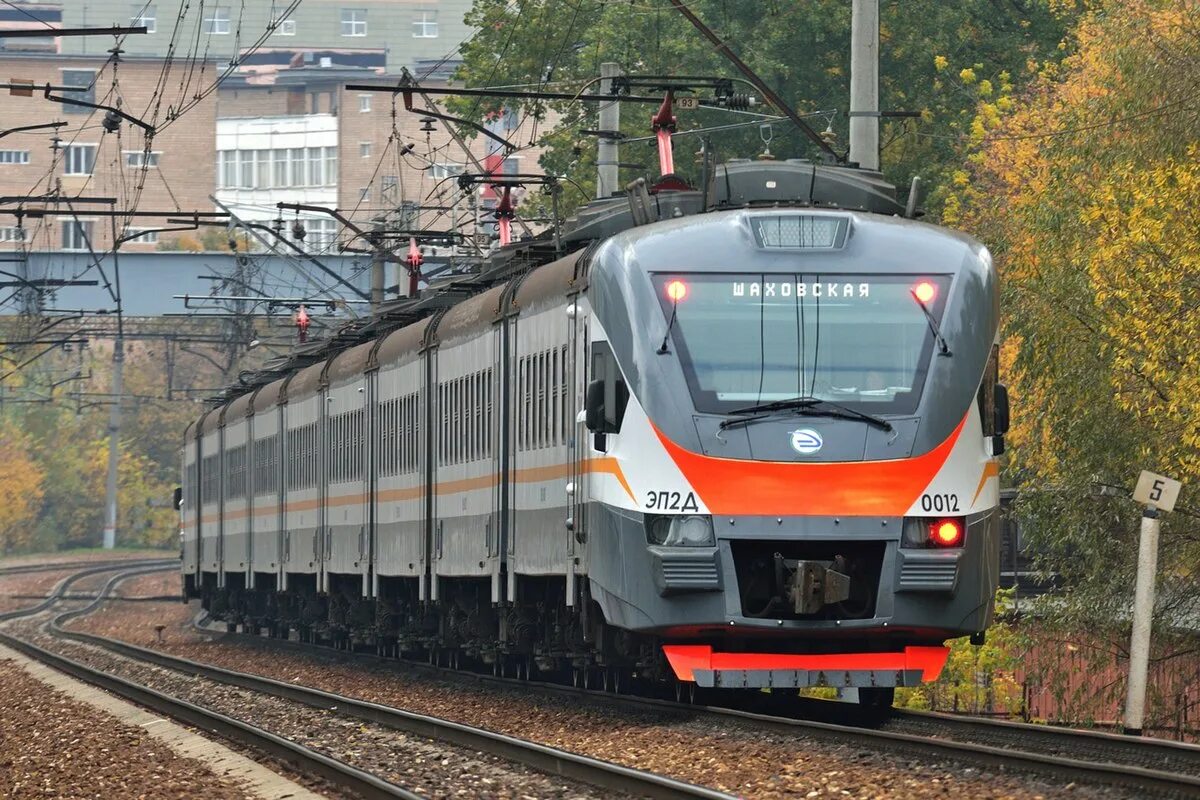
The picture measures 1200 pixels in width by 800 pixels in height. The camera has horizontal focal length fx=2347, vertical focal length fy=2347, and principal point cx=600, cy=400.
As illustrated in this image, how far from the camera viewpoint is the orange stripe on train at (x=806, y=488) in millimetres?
14391

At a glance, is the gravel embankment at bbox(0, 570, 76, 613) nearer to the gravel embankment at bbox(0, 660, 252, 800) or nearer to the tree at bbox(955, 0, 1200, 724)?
the gravel embankment at bbox(0, 660, 252, 800)

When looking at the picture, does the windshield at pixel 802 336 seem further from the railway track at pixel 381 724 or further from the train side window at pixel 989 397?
the railway track at pixel 381 724

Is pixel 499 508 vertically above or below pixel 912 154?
below

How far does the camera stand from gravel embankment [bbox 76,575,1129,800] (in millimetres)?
11414

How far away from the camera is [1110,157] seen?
23.6 metres

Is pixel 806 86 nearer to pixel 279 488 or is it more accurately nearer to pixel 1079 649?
pixel 279 488

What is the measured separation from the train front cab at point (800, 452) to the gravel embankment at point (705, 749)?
0.70m

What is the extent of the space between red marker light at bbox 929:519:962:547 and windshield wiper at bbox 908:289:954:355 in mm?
1094

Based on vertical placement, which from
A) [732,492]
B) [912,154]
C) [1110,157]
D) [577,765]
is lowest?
[577,765]

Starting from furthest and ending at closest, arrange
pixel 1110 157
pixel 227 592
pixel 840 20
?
1. pixel 840 20
2. pixel 227 592
3. pixel 1110 157

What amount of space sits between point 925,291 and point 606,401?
218 centimetres

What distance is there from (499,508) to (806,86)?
34396 millimetres

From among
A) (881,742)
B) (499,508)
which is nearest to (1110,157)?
(499,508)

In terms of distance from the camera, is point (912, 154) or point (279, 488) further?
point (912, 154)
